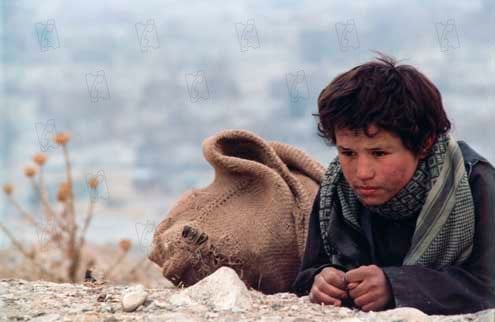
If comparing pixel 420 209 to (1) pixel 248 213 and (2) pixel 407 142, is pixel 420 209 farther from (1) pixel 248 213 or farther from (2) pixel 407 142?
(1) pixel 248 213

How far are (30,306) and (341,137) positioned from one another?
4.62ft

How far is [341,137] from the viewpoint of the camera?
3.37 m

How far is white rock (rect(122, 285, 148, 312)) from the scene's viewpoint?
10.3ft

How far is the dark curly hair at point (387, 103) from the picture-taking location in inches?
130

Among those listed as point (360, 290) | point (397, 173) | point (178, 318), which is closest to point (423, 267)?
point (360, 290)

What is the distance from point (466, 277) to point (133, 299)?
135 cm

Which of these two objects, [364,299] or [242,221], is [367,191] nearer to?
[364,299]

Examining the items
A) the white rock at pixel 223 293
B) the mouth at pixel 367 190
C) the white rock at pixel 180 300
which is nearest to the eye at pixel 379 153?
the mouth at pixel 367 190

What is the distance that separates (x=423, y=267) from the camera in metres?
3.40

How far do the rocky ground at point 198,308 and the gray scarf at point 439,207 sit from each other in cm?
Result: 46

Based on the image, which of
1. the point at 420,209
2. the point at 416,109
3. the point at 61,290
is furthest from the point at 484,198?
the point at 61,290

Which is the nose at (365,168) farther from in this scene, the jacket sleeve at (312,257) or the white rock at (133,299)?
the white rock at (133,299)

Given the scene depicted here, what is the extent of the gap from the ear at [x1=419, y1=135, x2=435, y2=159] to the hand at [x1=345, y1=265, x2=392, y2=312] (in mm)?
505

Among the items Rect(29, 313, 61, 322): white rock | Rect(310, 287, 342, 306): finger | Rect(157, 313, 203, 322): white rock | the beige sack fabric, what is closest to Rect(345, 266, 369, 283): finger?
Rect(310, 287, 342, 306): finger
